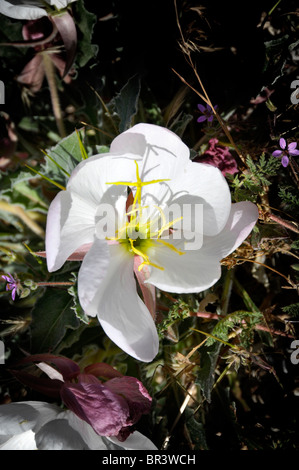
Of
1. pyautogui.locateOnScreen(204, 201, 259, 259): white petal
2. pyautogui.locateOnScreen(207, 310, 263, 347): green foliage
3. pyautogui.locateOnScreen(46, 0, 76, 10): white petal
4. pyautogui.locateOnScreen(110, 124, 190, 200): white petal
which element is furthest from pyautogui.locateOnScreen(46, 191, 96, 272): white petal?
pyautogui.locateOnScreen(46, 0, 76, 10): white petal

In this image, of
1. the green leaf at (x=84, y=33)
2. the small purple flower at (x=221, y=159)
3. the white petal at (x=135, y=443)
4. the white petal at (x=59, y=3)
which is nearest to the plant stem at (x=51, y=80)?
the green leaf at (x=84, y=33)

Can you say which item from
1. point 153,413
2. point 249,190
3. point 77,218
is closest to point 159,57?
point 249,190

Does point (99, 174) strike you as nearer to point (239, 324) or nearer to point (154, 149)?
point (154, 149)

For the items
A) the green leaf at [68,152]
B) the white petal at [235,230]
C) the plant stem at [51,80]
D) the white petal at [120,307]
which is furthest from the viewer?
the plant stem at [51,80]

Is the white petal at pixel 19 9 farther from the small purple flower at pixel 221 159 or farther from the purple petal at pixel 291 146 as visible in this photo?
the purple petal at pixel 291 146

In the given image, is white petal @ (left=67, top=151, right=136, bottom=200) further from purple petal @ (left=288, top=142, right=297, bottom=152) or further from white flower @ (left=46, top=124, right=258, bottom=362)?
purple petal @ (left=288, top=142, right=297, bottom=152)

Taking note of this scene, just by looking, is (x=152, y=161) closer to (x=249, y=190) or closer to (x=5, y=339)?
(x=249, y=190)
